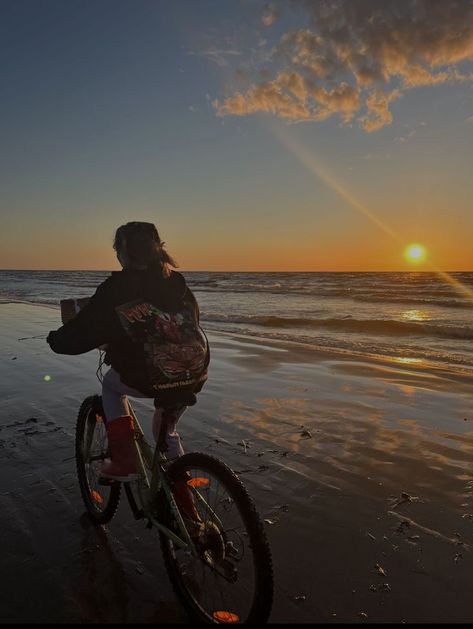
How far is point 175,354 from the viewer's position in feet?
9.33

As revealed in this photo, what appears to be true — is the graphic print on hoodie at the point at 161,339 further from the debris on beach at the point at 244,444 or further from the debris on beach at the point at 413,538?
the debris on beach at the point at 244,444

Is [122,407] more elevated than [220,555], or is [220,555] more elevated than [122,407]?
[122,407]

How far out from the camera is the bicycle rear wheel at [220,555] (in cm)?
240

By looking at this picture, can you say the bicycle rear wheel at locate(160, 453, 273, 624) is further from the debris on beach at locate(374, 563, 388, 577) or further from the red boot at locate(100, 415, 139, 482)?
the debris on beach at locate(374, 563, 388, 577)

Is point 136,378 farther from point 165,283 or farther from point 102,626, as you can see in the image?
point 102,626

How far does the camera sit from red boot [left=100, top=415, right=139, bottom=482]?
10.3 ft

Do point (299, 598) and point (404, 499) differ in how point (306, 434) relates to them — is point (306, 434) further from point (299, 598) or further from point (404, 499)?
point (299, 598)

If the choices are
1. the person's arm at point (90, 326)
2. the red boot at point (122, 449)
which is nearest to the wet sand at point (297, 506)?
the red boot at point (122, 449)

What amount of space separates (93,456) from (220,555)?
174cm

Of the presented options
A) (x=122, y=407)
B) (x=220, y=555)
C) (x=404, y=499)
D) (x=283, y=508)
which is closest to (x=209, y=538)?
(x=220, y=555)

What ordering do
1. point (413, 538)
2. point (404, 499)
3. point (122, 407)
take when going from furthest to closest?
point (404, 499) < point (413, 538) < point (122, 407)

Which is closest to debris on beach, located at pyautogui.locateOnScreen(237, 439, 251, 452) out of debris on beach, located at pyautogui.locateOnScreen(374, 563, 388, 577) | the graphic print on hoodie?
debris on beach, located at pyautogui.locateOnScreen(374, 563, 388, 577)

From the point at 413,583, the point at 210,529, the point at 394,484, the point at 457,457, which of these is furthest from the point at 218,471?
the point at 457,457

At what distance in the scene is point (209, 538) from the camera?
8.81 ft
